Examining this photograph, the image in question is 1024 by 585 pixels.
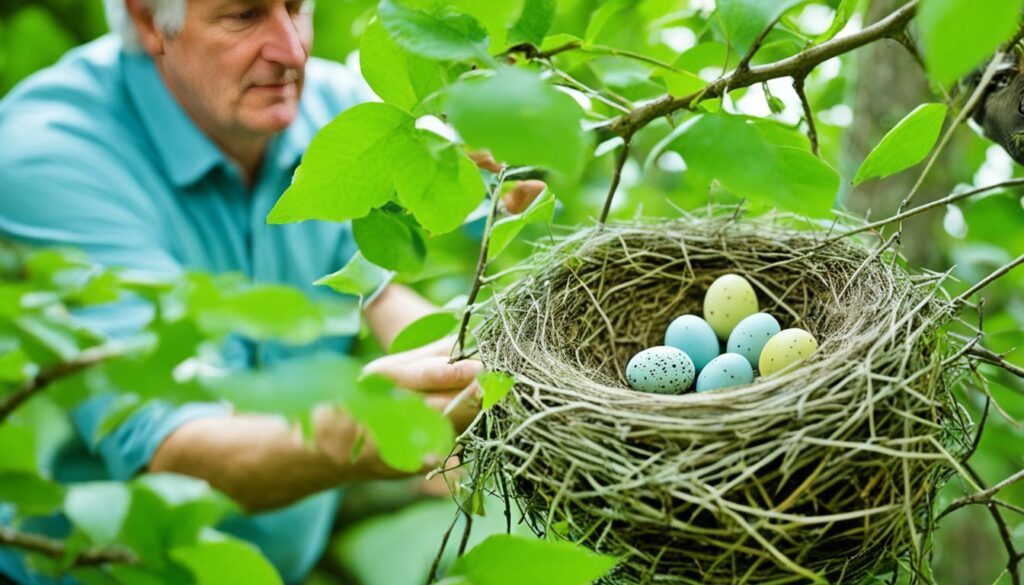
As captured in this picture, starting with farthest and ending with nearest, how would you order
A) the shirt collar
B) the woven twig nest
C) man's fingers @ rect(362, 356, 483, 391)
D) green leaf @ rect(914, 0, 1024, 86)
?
the shirt collar, man's fingers @ rect(362, 356, 483, 391), the woven twig nest, green leaf @ rect(914, 0, 1024, 86)

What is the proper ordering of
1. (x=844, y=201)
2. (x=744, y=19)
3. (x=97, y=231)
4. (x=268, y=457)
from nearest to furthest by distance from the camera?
1. (x=744, y=19)
2. (x=268, y=457)
3. (x=97, y=231)
4. (x=844, y=201)

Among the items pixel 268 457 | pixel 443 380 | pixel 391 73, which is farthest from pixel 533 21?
pixel 268 457

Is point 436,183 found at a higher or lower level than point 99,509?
higher

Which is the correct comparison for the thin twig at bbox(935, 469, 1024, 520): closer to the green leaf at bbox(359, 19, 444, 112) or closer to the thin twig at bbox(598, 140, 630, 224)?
the thin twig at bbox(598, 140, 630, 224)

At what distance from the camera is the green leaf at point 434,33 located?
51 centimetres

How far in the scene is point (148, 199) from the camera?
1.35 metres

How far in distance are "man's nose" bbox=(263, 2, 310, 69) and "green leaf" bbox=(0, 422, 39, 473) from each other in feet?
1.79

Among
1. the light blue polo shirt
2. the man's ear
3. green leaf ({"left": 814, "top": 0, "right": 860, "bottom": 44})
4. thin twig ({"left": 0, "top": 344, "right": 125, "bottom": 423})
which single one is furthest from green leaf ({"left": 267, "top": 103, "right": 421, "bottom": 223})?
the man's ear

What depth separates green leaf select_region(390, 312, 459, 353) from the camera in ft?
2.64

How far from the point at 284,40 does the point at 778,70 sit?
49 centimetres

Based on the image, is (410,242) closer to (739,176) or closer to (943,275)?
(739,176)

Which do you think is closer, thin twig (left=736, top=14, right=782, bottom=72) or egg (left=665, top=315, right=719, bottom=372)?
thin twig (left=736, top=14, right=782, bottom=72)

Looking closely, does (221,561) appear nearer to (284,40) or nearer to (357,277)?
(357,277)

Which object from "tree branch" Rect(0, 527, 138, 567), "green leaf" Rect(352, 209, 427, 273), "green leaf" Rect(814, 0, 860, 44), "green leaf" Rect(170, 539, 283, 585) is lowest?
"tree branch" Rect(0, 527, 138, 567)
